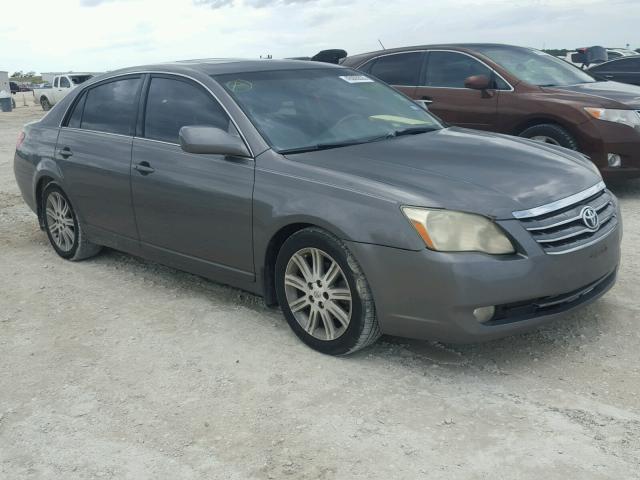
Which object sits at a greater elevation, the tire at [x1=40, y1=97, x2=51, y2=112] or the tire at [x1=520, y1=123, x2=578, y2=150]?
the tire at [x1=520, y1=123, x2=578, y2=150]

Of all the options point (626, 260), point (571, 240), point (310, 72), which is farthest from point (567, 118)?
point (571, 240)

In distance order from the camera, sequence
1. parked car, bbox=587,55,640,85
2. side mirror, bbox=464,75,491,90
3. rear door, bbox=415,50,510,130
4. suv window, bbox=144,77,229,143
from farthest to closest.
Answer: parked car, bbox=587,55,640,85, rear door, bbox=415,50,510,130, side mirror, bbox=464,75,491,90, suv window, bbox=144,77,229,143

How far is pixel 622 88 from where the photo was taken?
8.20 metres

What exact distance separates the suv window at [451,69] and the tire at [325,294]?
5.08 meters

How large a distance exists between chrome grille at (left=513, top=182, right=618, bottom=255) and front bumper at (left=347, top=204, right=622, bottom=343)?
45 millimetres

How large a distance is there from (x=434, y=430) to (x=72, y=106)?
13.4ft

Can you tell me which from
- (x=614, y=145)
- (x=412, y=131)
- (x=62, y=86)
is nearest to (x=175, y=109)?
(x=412, y=131)

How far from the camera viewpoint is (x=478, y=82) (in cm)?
792

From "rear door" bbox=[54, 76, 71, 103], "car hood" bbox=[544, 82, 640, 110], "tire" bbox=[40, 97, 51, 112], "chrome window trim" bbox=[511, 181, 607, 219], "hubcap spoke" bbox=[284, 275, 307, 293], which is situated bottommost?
"tire" bbox=[40, 97, 51, 112]

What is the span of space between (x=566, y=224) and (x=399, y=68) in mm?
5766

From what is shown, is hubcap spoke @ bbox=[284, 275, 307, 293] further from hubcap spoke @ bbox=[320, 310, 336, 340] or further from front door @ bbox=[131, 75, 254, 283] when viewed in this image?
front door @ bbox=[131, 75, 254, 283]

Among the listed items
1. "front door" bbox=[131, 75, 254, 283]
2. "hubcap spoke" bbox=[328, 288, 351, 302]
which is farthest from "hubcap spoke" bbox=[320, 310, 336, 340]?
"front door" bbox=[131, 75, 254, 283]

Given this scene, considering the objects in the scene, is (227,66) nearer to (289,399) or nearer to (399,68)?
(289,399)

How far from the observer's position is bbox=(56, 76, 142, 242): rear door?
507cm
